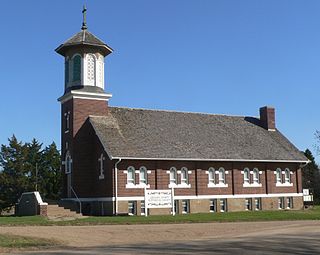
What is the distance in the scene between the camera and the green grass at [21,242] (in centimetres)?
2102

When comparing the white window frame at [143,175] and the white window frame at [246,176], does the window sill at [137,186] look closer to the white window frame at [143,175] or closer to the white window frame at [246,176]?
the white window frame at [143,175]

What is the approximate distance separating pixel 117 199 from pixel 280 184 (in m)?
18.0

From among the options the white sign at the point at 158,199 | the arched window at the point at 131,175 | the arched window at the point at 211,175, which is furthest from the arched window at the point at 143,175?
the arched window at the point at 211,175

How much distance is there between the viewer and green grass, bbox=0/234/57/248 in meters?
21.0

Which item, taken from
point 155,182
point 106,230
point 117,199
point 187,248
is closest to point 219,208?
point 155,182

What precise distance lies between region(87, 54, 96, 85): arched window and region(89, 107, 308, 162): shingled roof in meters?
3.34

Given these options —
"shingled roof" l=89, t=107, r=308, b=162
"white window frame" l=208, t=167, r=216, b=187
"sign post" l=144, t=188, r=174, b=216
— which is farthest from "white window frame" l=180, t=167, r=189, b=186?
"sign post" l=144, t=188, r=174, b=216

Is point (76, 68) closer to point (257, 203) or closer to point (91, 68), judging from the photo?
point (91, 68)

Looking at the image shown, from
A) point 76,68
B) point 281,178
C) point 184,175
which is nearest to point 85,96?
point 76,68

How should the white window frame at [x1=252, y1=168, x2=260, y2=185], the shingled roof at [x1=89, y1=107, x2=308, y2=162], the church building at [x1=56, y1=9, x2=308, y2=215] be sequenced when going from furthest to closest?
the white window frame at [x1=252, y1=168, x2=260, y2=185], the shingled roof at [x1=89, y1=107, x2=308, y2=162], the church building at [x1=56, y1=9, x2=308, y2=215]

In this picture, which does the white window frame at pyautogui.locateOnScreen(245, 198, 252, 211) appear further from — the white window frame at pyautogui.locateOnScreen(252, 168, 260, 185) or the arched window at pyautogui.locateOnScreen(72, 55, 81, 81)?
the arched window at pyautogui.locateOnScreen(72, 55, 81, 81)

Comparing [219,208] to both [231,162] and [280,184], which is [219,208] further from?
[280,184]

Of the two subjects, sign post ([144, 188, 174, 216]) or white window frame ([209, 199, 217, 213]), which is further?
white window frame ([209, 199, 217, 213])

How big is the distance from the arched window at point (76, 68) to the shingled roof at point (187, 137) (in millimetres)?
4247
